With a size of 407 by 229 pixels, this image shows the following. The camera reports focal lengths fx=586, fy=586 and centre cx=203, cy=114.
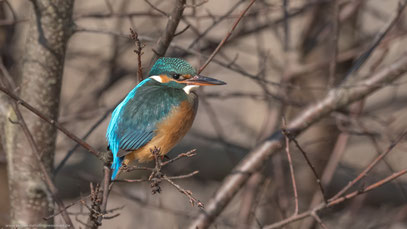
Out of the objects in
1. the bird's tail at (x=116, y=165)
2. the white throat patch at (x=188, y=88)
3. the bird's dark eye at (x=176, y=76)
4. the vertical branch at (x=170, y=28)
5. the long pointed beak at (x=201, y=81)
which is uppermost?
the vertical branch at (x=170, y=28)

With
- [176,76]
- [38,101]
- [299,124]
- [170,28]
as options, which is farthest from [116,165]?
[299,124]

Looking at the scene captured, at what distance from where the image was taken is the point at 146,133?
203 centimetres

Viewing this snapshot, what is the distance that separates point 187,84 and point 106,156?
0.38 m

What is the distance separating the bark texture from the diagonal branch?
723 millimetres

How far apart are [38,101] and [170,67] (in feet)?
2.21

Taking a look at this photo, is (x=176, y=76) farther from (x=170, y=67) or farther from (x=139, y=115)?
(x=139, y=115)

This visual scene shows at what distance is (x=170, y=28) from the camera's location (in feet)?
6.63

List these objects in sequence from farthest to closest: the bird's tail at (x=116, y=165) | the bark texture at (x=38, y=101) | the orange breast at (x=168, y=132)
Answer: the bark texture at (x=38, y=101)
the orange breast at (x=168, y=132)
the bird's tail at (x=116, y=165)

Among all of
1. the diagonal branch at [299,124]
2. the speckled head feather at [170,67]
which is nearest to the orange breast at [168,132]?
the speckled head feather at [170,67]

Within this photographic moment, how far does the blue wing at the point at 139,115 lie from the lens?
196 cm

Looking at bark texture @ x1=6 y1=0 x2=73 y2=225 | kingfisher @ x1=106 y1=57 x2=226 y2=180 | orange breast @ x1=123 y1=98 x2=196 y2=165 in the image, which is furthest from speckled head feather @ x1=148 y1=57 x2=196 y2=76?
bark texture @ x1=6 y1=0 x2=73 y2=225

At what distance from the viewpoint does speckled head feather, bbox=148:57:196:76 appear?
1.99m

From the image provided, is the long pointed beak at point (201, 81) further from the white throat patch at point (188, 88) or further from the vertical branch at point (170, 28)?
the vertical branch at point (170, 28)

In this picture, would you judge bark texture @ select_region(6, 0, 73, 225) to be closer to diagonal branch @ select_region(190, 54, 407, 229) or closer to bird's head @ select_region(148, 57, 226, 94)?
bird's head @ select_region(148, 57, 226, 94)
